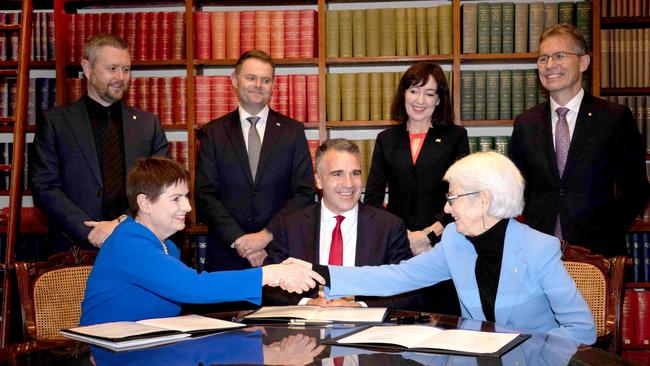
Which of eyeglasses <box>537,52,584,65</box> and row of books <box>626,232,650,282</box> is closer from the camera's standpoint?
eyeglasses <box>537,52,584,65</box>

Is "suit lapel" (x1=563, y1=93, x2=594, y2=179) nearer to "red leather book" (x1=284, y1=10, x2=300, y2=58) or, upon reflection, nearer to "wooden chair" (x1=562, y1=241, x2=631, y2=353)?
"wooden chair" (x1=562, y1=241, x2=631, y2=353)

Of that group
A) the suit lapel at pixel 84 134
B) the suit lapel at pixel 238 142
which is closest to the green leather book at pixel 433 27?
the suit lapel at pixel 238 142

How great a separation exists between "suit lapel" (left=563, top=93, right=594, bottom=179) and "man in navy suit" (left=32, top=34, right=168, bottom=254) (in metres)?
1.86

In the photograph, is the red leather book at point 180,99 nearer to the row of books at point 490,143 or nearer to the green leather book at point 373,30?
the green leather book at point 373,30

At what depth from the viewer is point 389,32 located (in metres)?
4.71

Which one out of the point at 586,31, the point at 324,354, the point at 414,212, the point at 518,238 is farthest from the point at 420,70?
the point at 324,354

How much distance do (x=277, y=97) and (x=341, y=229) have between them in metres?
1.91

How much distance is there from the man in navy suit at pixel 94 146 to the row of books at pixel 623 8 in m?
2.78

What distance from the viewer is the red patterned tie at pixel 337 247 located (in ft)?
9.77

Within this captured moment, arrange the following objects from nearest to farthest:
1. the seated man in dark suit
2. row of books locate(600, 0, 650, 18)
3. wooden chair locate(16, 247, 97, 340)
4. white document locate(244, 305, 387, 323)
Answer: white document locate(244, 305, 387, 323), wooden chair locate(16, 247, 97, 340), the seated man in dark suit, row of books locate(600, 0, 650, 18)

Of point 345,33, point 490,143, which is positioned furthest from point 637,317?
point 345,33

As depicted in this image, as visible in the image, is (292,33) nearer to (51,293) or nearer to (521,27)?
(521,27)

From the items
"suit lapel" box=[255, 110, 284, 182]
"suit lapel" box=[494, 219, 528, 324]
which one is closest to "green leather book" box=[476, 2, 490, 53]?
"suit lapel" box=[255, 110, 284, 182]

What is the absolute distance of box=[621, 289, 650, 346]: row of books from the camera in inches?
184
